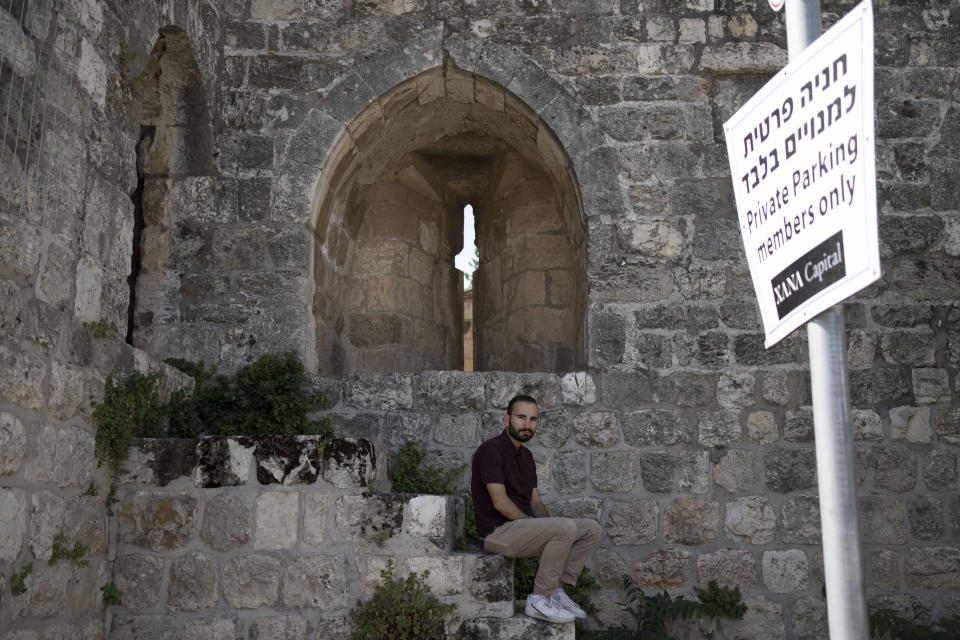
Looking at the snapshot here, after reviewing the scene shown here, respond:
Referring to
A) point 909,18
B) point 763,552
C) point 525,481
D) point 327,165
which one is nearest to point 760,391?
point 763,552

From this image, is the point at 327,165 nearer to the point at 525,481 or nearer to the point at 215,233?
the point at 215,233

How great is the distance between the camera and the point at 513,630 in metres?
4.00

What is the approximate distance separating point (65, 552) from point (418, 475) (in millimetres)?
2007

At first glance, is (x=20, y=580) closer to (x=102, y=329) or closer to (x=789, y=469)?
(x=102, y=329)

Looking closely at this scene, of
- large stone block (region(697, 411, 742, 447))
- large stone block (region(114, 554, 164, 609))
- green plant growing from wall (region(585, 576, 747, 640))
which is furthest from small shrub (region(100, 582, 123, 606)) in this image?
large stone block (region(697, 411, 742, 447))

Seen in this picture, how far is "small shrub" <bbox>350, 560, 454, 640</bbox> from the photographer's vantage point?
3967 millimetres

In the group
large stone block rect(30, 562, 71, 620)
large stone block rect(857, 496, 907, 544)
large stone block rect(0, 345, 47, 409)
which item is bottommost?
large stone block rect(30, 562, 71, 620)

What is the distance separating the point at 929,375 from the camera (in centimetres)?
534

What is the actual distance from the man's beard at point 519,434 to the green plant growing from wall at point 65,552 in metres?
1.99

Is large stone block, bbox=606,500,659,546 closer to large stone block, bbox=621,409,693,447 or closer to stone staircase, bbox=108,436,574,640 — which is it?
large stone block, bbox=621,409,693,447

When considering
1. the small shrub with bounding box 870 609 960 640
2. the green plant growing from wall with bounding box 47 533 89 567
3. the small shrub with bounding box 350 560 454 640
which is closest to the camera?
the green plant growing from wall with bounding box 47 533 89 567

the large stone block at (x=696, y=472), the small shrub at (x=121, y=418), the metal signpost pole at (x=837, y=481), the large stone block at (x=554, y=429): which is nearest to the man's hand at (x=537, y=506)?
the large stone block at (x=554, y=429)

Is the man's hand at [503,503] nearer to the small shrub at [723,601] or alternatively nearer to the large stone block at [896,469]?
the small shrub at [723,601]

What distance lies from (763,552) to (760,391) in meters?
0.93
